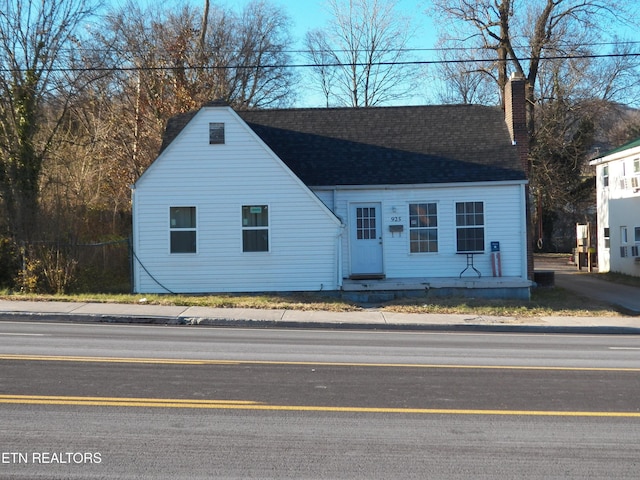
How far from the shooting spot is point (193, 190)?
19094 millimetres

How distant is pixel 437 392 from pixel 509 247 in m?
12.9

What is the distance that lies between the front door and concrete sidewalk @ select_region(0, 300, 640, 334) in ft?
12.0

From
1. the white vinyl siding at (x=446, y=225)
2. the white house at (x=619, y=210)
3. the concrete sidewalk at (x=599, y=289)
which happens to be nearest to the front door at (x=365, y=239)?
the white vinyl siding at (x=446, y=225)

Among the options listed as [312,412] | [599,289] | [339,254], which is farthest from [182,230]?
[599,289]

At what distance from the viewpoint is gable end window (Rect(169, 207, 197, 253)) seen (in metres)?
19.2

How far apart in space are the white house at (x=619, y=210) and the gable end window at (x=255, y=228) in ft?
56.3

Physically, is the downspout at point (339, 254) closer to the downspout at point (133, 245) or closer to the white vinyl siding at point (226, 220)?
the white vinyl siding at point (226, 220)

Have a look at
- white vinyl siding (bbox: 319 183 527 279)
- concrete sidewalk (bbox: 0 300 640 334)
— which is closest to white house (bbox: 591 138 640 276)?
white vinyl siding (bbox: 319 183 527 279)

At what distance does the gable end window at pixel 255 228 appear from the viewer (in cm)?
1917

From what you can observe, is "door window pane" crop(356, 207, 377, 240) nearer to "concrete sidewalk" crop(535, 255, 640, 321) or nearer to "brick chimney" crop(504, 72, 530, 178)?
"brick chimney" crop(504, 72, 530, 178)

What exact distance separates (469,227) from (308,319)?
6.79 meters

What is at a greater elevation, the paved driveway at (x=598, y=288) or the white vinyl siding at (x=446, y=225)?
the white vinyl siding at (x=446, y=225)

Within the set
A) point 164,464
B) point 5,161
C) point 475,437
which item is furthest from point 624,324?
point 5,161

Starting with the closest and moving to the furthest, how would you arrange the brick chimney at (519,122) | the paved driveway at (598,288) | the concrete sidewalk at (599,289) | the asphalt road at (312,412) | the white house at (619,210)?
the asphalt road at (312,412) < the concrete sidewalk at (599,289) < the paved driveway at (598,288) < the brick chimney at (519,122) < the white house at (619,210)
